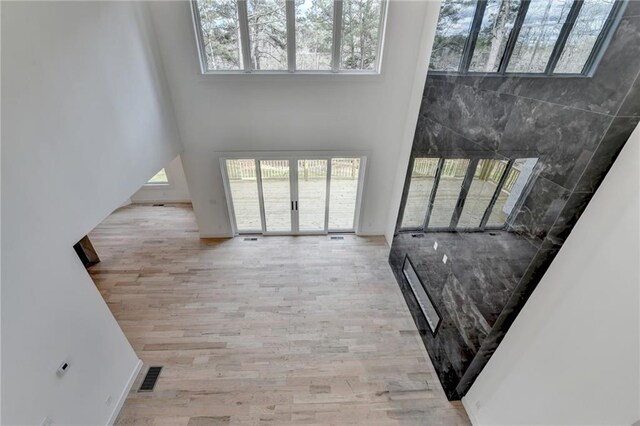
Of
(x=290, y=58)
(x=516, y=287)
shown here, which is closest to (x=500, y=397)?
(x=516, y=287)

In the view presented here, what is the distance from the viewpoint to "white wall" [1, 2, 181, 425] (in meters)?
1.91

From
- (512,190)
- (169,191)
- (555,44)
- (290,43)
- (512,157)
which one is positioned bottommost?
(169,191)

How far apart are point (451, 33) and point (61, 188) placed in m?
4.71

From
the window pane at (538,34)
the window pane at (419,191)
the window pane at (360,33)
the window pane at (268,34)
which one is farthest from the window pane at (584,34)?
the window pane at (268,34)

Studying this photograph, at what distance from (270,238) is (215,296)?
1.90 m

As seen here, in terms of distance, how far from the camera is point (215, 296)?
4.51 metres

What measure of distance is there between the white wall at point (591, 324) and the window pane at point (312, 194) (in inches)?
163

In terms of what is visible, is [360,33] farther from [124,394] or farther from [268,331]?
[124,394]

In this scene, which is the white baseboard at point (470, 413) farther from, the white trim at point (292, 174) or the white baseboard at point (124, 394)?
the white baseboard at point (124, 394)

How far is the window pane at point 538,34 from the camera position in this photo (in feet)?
6.21

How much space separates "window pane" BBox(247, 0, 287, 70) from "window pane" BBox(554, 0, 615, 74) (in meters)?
3.88

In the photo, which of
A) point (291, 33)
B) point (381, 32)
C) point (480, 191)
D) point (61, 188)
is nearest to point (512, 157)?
point (480, 191)

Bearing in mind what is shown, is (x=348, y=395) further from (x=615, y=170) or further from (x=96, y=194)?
(x=96, y=194)

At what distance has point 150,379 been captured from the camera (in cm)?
332
